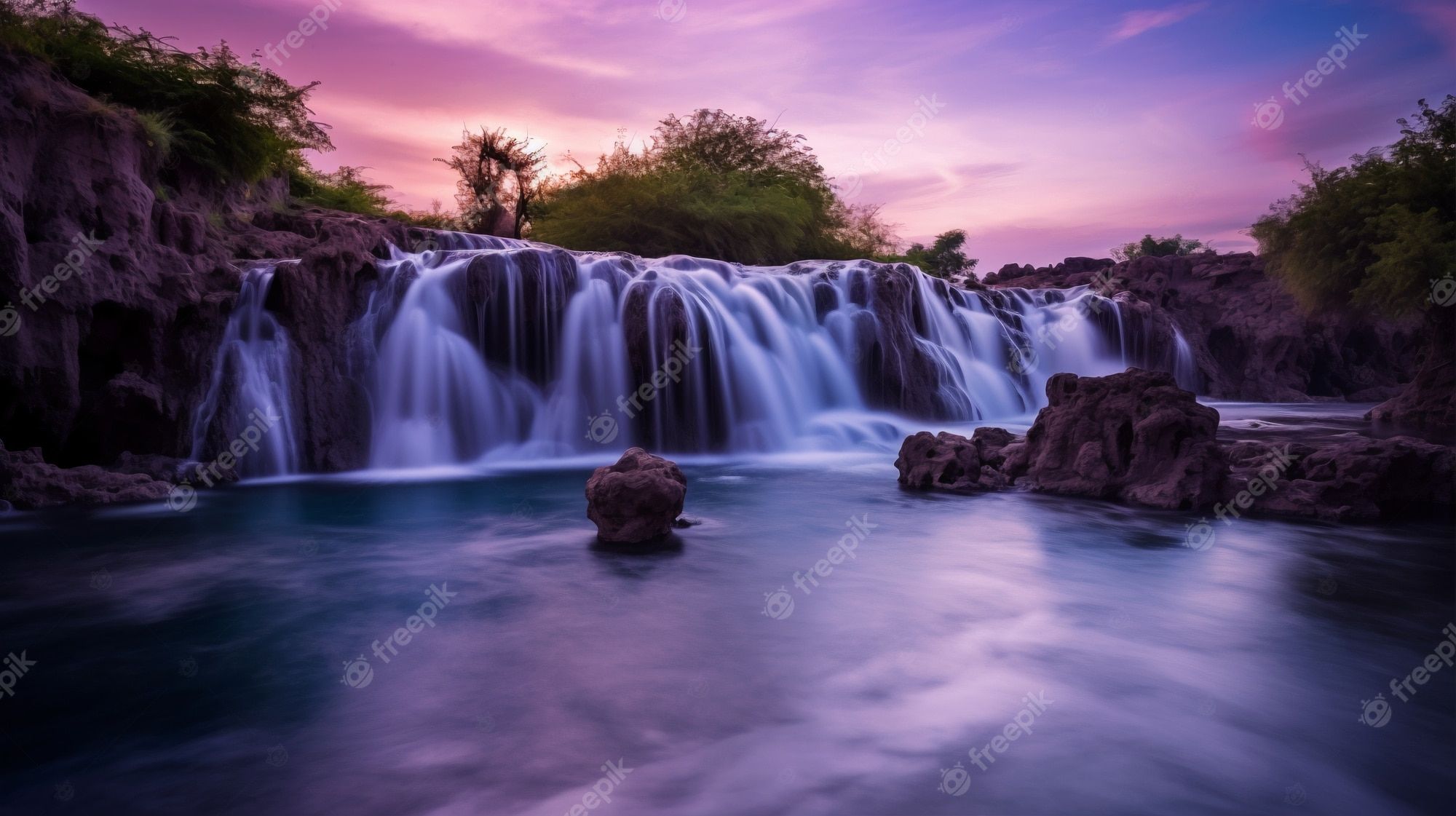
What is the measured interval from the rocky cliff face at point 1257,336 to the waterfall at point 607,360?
15.8 m

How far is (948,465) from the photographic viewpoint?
9.51 meters

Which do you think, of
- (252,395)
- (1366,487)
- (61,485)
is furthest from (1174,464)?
(61,485)

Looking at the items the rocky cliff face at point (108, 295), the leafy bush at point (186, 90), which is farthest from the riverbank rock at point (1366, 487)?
the leafy bush at point (186, 90)

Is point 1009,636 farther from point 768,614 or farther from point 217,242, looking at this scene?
point 217,242

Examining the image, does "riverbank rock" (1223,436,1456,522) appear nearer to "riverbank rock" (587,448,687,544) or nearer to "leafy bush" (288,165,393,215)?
"riverbank rock" (587,448,687,544)

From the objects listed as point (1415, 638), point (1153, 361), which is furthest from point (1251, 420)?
point (1415, 638)

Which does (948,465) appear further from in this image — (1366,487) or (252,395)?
(252,395)

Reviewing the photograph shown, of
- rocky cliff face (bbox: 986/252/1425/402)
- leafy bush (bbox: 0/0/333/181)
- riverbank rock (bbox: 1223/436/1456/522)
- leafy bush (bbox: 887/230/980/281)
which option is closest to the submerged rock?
riverbank rock (bbox: 1223/436/1456/522)

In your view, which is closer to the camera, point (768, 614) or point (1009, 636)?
point (1009, 636)

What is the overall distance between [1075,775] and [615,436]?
415 inches

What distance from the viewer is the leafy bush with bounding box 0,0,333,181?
1027 centimetres

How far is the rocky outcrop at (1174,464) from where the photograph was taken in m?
7.78

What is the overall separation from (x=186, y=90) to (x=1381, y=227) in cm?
2175

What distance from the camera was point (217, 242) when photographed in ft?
35.1
